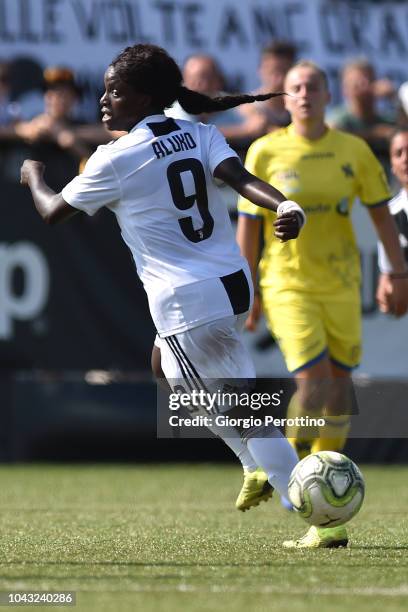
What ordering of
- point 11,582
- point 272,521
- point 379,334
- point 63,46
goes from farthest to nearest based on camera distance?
point 63,46, point 379,334, point 272,521, point 11,582

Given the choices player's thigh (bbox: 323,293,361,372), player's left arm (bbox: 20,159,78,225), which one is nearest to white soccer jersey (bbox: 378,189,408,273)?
player's thigh (bbox: 323,293,361,372)

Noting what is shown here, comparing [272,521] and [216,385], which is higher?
[216,385]

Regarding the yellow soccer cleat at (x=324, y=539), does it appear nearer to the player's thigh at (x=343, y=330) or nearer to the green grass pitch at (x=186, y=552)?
the green grass pitch at (x=186, y=552)

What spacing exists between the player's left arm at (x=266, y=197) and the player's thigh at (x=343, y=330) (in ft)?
8.22

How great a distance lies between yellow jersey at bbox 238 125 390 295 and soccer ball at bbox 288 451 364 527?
2.34 meters

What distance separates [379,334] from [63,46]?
4.09 meters

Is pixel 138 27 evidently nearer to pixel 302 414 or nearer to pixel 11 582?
pixel 302 414

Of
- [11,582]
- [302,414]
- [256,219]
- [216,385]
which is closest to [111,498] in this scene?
[302,414]

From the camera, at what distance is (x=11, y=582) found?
476cm

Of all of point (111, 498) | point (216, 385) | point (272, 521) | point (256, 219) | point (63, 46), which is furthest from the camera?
point (63, 46)

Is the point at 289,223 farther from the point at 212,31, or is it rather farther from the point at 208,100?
the point at 212,31

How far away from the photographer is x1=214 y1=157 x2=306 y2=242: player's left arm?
17.2 feet

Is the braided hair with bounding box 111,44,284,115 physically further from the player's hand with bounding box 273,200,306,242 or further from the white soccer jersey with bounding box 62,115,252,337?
the player's hand with bounding box 273,200,306,242

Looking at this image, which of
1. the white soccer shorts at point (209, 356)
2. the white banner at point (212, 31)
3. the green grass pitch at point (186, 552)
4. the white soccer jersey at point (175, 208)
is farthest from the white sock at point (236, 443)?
the white banner at point (212, 31)
